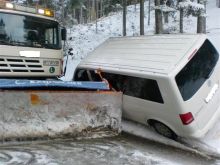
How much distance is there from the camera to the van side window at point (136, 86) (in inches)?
293

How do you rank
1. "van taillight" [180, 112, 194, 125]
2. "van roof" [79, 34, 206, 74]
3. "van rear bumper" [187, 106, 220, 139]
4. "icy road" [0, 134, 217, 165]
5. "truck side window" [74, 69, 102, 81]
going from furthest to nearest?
1. "truck side window" [74, 69, 102, 81]
2. "van roof" [79, 34, 206, 74]
3. "van rear bumper" [187, 106, 220, 139]
4. "van taillight" [180, 112, 194, 125]
5. "icy road" [0, 134, 217, 165]

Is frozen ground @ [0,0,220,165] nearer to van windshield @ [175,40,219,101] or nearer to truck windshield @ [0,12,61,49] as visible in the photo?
van windshield @ [175,40,219,101]

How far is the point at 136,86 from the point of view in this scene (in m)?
7.91

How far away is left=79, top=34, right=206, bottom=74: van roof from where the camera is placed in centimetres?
754

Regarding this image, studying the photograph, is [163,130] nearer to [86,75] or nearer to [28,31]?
[86,75]

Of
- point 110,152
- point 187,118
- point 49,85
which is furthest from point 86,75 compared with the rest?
point 187,118

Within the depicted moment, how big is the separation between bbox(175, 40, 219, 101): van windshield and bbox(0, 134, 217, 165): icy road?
3.47ft

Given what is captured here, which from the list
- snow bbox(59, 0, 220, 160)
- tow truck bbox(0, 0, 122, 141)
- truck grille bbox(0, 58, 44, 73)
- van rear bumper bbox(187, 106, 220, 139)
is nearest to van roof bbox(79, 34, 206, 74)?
tow truck bbox(0, 0, 122, 141)

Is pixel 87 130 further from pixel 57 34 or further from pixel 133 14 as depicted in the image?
pixel 133 14

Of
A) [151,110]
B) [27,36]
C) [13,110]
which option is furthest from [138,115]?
[27,36]

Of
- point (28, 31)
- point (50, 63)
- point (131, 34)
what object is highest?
point (28, 31)

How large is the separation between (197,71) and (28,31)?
4.09m

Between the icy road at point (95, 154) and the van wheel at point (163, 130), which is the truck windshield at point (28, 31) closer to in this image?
the icy road at point (95, 154)

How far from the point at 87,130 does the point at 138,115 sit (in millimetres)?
1035
